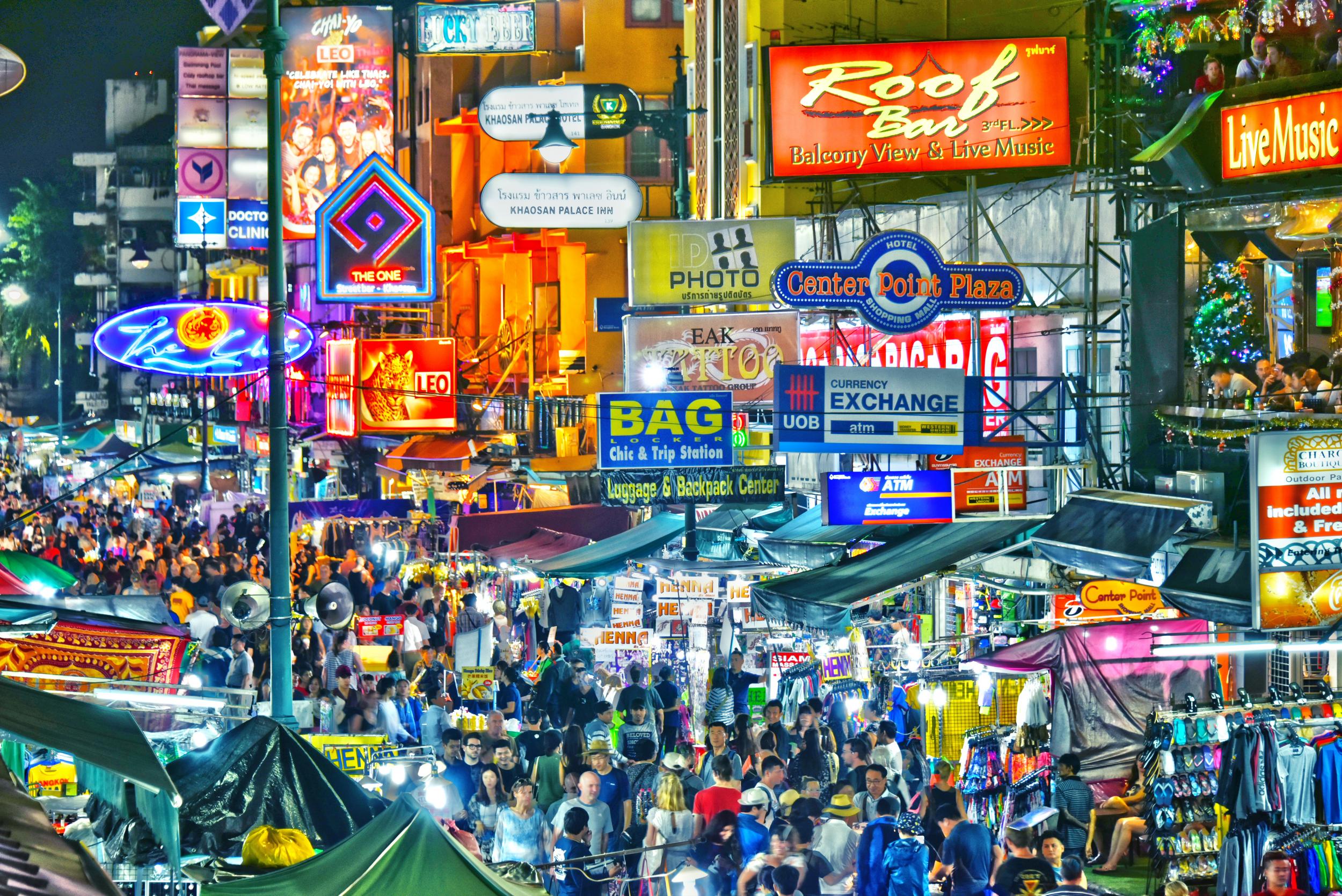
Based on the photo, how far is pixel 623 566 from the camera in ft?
A: 73.0

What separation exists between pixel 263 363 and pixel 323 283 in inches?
458

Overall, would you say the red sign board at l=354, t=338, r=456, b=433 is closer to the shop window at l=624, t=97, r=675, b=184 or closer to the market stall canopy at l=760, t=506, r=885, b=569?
the market stall canopy at l=760, t=506, r=885, b=569

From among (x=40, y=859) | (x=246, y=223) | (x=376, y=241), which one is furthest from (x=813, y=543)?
(x=246, y=223)

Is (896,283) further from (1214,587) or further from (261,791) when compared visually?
(261,791)

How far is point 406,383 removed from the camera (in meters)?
28.2

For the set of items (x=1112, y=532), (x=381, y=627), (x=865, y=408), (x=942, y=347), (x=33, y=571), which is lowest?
(x=381, y=627)

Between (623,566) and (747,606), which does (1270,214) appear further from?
(623,566)

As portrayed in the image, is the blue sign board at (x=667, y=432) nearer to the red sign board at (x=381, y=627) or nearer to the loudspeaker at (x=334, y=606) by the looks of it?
the loudspeaker at (x=334, y=606)

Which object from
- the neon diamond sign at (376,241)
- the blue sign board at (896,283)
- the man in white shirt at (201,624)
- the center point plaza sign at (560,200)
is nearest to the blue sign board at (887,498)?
the blue sign board at (896,283)

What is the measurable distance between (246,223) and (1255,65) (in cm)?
2899

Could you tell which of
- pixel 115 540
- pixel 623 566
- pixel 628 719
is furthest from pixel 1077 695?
pixel 115 540

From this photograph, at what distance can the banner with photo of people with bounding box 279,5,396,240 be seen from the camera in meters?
35.3

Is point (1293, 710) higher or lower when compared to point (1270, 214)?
lower

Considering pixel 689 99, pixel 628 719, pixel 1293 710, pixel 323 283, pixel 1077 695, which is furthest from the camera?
pixel 689 99
